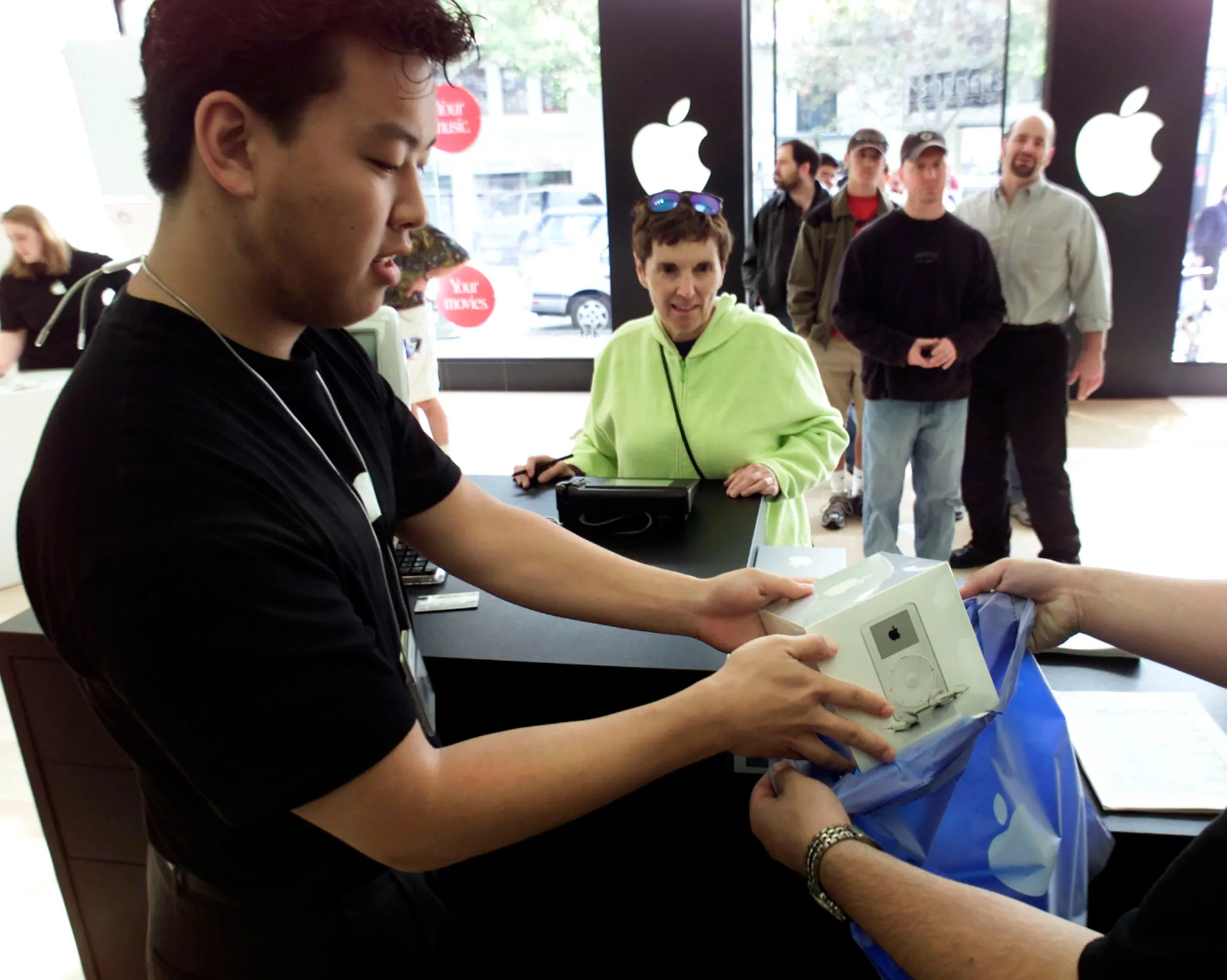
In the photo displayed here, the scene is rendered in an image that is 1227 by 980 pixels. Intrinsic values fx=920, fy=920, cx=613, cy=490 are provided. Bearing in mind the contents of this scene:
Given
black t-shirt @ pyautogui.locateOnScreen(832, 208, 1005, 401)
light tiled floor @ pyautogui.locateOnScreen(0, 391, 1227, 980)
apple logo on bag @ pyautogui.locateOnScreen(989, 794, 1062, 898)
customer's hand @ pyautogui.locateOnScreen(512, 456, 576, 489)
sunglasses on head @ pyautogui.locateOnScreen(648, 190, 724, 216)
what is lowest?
light tiled floor @ pyautogui.locateOnScreen(0, 391, 1227, 980)

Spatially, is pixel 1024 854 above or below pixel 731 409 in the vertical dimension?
below

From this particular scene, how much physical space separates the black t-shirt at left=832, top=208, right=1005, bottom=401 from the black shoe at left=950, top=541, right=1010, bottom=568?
75 centimetres

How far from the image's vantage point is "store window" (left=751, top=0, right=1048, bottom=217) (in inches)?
235

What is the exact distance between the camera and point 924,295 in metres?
3.25

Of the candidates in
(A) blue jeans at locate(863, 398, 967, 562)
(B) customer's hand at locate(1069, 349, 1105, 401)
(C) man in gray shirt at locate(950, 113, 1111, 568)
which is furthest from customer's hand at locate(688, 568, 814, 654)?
(B) customer's hand at locate(1069, 349, 1105, 401)

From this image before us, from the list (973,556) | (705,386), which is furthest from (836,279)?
(705,386)

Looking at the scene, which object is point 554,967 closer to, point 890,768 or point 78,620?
point 890,768

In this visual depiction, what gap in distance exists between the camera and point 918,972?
852 millimetres

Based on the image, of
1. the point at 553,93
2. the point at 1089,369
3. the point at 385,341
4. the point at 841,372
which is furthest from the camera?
the point at 553,93

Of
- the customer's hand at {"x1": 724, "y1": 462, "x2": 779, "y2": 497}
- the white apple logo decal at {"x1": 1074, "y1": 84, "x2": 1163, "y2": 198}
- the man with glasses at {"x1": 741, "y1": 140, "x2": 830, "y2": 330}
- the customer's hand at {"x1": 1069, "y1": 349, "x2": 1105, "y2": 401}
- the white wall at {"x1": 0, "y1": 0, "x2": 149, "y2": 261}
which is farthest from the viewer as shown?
the white apple logo decal at {"x1": 1074, "y1": 84, "x2": 1163, "y2": 198}

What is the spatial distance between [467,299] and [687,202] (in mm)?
4112

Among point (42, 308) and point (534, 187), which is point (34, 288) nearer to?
point (42, 308)

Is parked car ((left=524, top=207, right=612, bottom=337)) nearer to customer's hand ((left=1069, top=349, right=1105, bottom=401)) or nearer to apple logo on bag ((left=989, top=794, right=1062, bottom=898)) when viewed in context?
customer's hand ((left=1069, top=349, right=1105, bottom=401))

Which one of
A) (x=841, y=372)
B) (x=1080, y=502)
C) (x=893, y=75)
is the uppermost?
(x=893, y=75)
